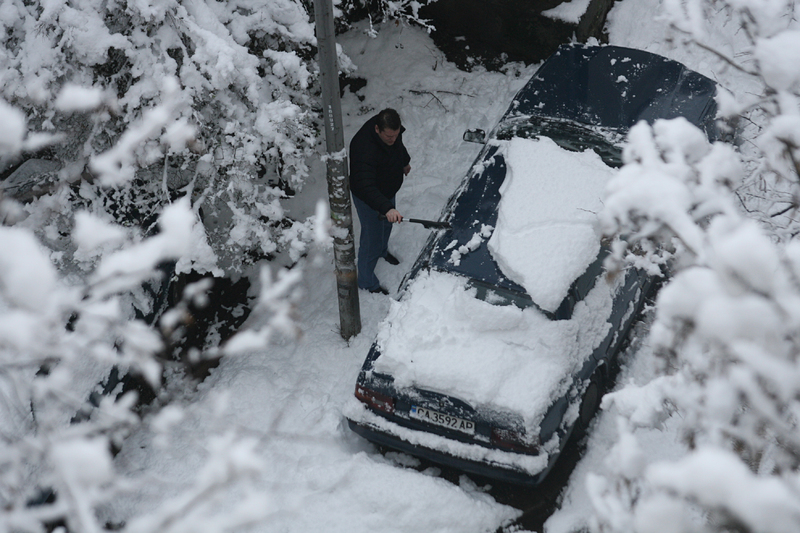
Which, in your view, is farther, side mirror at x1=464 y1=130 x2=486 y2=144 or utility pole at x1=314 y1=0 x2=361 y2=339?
side mirror at x1=464 y1=130 x2=486 y2=144

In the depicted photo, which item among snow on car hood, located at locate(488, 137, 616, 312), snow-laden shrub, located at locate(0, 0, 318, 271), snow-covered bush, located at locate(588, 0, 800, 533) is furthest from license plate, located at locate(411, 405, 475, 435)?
snow-laden shrub, located at locate(0, 0, 318, 271)

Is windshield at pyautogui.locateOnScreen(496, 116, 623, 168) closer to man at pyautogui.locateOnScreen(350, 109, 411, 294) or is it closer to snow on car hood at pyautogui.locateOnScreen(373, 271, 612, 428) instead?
man at pyautogui.locateOnScreen(350, 109, 411, 294)

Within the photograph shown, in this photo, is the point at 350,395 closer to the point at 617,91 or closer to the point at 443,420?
the point at 443,420

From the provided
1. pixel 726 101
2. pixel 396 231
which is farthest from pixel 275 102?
pixel 726 101

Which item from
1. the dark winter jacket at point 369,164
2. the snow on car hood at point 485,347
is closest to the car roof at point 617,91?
the dark winter jacket at point 369,164

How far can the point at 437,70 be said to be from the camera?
7.70 metres

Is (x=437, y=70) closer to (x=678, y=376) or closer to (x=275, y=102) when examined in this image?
(x=275, y=102)

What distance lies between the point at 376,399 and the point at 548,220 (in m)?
1.84

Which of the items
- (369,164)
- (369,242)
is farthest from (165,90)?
(369,242)

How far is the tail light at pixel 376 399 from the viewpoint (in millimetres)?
3926

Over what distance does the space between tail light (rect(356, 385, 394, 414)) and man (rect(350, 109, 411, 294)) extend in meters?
1.54

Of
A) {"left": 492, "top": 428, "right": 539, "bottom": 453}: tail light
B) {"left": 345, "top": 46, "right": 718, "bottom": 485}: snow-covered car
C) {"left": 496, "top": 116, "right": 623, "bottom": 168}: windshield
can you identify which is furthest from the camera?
{"left": 496, "top": 116, "right": 623, "bottom": 168}: windshield

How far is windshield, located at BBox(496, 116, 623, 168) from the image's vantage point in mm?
4656

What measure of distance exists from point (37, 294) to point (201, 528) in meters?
0.84
